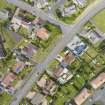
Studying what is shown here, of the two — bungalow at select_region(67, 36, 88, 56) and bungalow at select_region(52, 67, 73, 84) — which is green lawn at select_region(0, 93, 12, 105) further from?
bungalow at select_region(67, 36, 88, 56)

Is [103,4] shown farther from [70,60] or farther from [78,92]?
[78,92]

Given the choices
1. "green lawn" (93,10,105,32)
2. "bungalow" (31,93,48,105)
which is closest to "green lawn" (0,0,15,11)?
"green lawn" (93,10,105,32)

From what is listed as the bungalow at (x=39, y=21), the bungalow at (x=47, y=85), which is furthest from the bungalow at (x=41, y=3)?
the bungalow at (x=47, y=85)

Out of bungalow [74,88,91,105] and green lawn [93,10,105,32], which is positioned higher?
green lawn [93,10,105,32]

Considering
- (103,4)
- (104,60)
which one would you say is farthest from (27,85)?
(103,4)

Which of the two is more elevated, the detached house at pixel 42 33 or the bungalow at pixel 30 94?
the detached house at pixel 42 33

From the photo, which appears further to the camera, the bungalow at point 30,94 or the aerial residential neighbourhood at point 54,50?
the bungalow at point 30,94

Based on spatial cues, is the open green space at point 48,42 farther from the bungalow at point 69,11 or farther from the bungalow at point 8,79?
the bungalow at point 8,79
